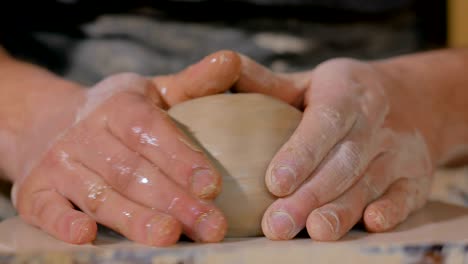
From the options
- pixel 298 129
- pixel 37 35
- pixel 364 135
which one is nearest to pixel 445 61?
pixel 364 135

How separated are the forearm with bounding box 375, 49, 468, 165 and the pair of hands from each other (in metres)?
0.09

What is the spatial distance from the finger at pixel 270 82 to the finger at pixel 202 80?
0.09ft

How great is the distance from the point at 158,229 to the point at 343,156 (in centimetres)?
32

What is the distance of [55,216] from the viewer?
0.91m

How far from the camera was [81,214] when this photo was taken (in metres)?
0.89

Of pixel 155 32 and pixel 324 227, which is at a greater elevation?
pixel 155 32

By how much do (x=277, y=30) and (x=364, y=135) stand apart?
2.19ft

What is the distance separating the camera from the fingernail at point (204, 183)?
2.78ft

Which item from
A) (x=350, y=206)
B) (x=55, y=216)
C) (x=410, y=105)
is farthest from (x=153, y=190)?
(x=410, y=105)

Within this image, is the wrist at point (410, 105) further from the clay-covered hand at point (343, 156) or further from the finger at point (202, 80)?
the finger at point (202, 80)

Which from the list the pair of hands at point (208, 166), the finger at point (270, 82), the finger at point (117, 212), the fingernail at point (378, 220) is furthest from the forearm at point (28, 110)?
the fingernail at point (378, 220)

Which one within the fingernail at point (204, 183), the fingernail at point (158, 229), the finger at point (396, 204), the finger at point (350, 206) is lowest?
the finger at point (396, 204)

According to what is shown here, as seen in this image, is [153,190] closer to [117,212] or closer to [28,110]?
[117,212]

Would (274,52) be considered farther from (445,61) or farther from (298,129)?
(298,129)
